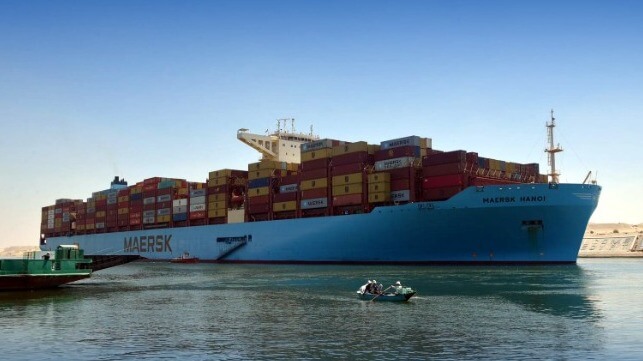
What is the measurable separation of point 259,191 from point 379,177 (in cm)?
2271

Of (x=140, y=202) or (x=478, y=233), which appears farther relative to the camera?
(x=140, y=202)

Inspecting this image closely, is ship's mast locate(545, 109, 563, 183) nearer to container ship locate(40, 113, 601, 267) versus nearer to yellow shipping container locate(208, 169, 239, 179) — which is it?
container ship locate(40, 113, 601, 267)

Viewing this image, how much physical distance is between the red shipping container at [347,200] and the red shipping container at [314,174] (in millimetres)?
3889

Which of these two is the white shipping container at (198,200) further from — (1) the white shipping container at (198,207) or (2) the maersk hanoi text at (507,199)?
(2) the maersk hanoi text at (507,199)

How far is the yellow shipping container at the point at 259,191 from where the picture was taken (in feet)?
273

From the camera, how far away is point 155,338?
71.5 feet

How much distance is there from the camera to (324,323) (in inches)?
988

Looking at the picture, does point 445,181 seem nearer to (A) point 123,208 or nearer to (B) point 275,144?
(B) point 275,144

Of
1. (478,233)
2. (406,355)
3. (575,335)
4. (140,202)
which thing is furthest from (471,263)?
(140,202)

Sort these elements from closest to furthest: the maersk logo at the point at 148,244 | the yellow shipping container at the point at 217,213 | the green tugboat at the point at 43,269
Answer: the green tugboat at the point at 43,269 → the yellow shipping container at the point at 217,213 → the maersk logo at the point at 148,244

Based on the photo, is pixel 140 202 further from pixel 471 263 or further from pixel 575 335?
pixel 575 335

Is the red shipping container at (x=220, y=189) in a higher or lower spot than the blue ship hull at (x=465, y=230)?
higher

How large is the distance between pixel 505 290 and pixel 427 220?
2305 centimetres

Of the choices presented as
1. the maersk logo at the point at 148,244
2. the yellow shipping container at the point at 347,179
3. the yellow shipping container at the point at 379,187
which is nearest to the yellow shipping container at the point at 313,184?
the yellow shipping container at the point at 347,179
